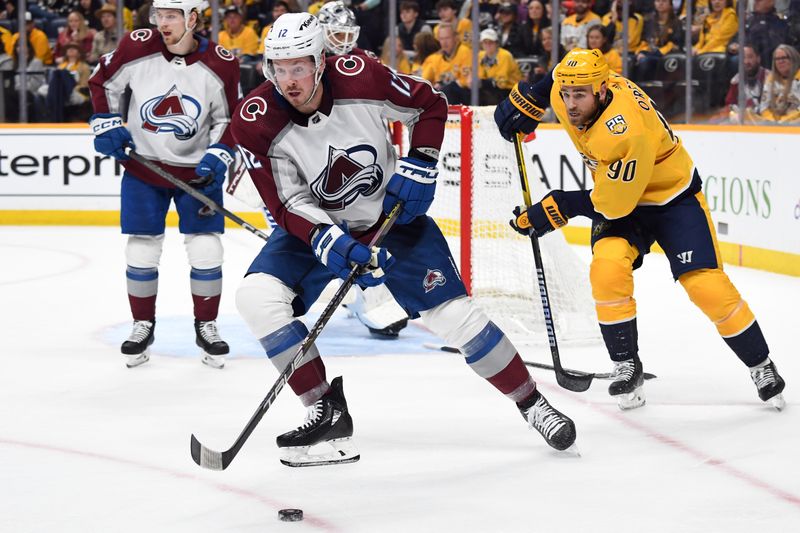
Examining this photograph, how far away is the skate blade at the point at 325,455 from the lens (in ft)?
9.24

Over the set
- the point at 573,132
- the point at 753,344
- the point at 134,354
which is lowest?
the point at 134,354

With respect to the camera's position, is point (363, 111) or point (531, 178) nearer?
point (363, 111)

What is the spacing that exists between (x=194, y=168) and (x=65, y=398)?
92 cm

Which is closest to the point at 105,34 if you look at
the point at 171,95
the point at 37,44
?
the point at 37,44

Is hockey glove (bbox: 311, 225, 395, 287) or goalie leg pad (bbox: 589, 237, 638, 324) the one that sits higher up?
hockey glove (bbox: 311, 225, 395, 287)

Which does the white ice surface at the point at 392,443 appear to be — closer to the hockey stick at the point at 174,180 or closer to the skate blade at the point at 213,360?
the skate blade at the point at 213,360

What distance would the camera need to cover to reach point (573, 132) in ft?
10.9

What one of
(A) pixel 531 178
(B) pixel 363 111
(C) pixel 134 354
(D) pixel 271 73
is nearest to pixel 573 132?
→ (B) pixel 363 111

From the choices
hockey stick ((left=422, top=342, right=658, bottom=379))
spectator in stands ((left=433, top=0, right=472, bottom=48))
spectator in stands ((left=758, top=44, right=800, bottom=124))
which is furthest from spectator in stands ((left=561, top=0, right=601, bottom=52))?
hockey stick ((left=422, top=342, right=658, bottom=379))

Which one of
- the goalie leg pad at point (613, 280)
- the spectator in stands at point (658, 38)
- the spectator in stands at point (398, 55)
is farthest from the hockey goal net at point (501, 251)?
the spectator in stands at point (398, 55)

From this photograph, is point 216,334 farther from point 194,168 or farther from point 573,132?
point 573,132

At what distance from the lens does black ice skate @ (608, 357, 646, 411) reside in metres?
3.35

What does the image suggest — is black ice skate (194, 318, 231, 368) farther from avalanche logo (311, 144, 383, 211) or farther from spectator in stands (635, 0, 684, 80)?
spectator in stands (635, 0, 684, 80)

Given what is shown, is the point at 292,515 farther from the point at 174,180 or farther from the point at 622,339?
the point at 174,180
